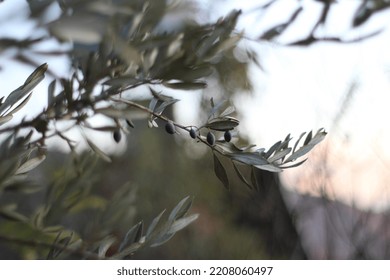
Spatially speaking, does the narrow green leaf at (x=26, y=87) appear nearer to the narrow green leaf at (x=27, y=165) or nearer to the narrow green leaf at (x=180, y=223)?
the narrow green leaf at (x=27, y=165)

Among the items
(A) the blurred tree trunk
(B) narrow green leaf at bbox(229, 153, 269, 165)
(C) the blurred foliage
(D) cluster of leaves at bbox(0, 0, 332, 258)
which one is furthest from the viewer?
(A) the blurred tree trunk

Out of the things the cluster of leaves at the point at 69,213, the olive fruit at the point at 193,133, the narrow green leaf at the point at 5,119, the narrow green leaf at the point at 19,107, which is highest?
the narrow green leaf at the point at 5,119

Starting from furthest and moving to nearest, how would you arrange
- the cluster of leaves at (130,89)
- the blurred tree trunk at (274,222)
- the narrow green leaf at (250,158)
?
the blurred tree trunk at (274,222), the narrow green leaf at (250,158), the cluster of leaves at (130,89)

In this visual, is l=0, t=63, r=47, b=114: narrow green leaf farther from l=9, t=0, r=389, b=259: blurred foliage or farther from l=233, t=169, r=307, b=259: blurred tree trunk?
l=233, t=169, r=307, b=259: blurred tree trunk

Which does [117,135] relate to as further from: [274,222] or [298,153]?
[274,222]

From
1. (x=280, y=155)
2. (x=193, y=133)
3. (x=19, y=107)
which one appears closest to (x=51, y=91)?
(x=19, y=107)

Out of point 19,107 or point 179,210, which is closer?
point 19,107

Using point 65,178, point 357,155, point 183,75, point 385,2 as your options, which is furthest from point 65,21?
point 357,155

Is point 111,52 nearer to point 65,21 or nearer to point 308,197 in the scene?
point 65,21

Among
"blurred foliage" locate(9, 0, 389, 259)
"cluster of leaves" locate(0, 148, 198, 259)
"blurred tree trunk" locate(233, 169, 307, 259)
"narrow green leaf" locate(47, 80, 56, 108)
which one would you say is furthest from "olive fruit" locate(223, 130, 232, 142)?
"blurred tree trunk" locate(233, 169, 307, 259)

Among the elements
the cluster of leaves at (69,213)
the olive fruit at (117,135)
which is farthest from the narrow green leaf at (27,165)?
the olive fruit at (117,135)

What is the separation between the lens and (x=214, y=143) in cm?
82

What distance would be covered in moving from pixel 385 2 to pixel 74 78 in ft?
1.54

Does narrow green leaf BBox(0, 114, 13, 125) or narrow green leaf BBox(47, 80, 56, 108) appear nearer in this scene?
narrow green leaf BBox(0, 114, 13, 125)
